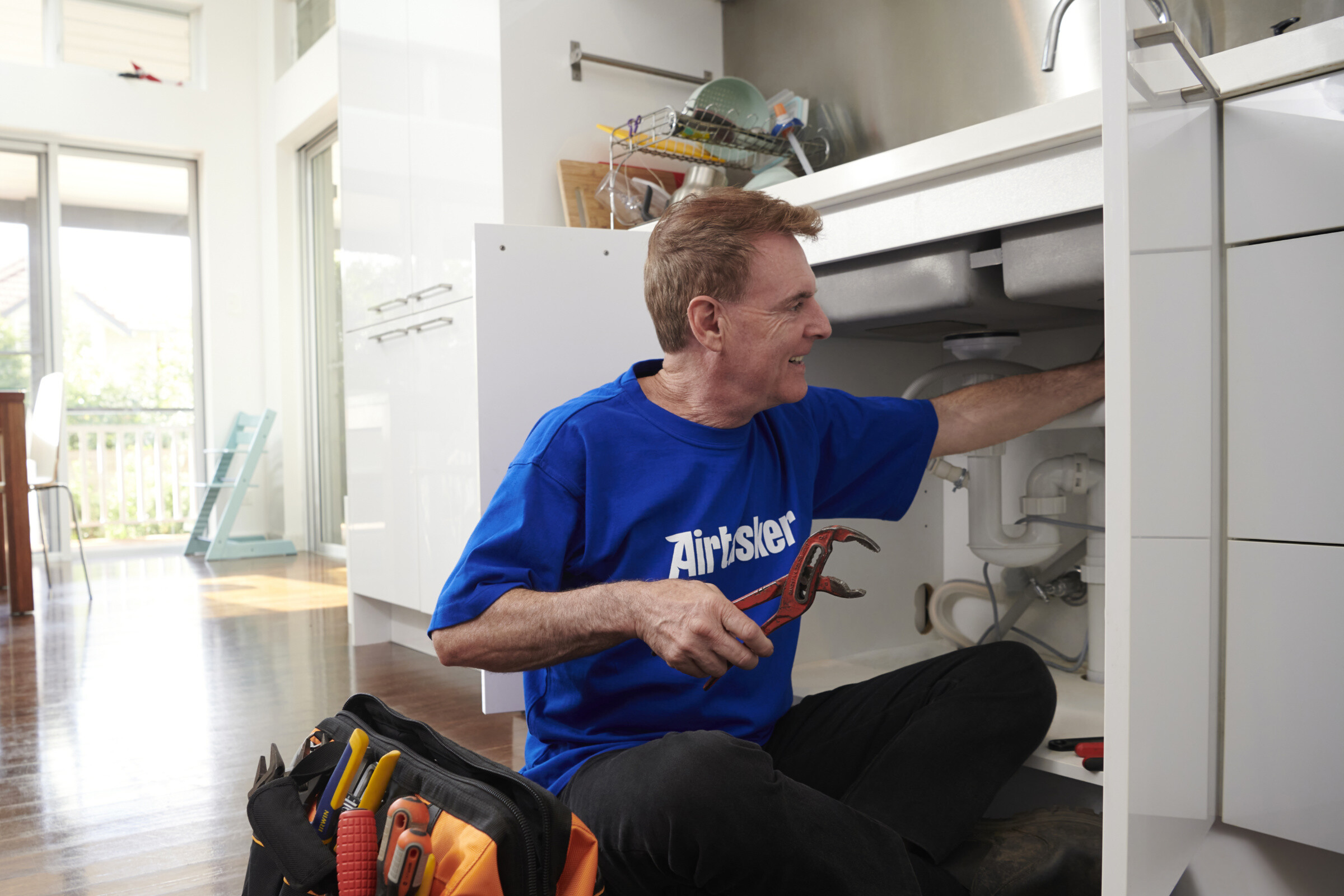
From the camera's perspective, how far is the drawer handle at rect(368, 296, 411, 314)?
2.75 meters

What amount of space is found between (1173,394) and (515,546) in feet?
2.18

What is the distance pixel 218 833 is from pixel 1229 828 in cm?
140

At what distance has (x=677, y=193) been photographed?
80.2 inches

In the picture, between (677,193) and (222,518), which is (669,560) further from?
(222,518)

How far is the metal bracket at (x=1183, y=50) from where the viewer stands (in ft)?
2.60

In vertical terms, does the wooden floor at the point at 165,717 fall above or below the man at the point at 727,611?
below

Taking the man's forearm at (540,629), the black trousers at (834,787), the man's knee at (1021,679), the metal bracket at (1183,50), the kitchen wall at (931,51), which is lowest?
the black trousers at (834,787)

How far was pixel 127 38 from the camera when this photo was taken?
5.50m

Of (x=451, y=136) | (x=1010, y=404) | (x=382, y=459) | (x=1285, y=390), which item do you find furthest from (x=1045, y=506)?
(x=382, y=459)

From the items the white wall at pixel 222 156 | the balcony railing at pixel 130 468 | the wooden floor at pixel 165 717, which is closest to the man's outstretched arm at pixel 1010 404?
the wooden floor at pixel 165 717

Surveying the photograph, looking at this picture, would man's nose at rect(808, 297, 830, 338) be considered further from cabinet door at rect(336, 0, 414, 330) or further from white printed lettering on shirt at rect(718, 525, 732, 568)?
cabinet door at rect(336, 0, 414, 330)

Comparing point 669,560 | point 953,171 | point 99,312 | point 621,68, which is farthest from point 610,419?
point 99,312

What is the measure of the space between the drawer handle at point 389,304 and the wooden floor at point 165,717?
1.02m

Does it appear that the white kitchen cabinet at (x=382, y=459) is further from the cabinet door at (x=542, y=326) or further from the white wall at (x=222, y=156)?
the white wall at (x=222, y=156)
